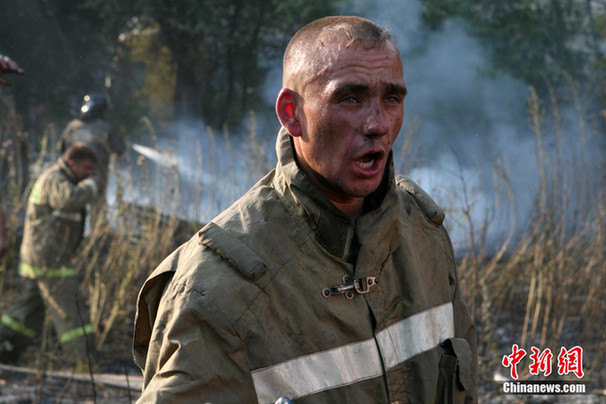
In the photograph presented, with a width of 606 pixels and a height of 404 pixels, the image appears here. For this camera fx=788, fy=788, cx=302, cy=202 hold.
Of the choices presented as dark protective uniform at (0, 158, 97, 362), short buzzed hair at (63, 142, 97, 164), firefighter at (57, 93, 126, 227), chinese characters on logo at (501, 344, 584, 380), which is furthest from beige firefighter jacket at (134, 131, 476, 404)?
firefighter at (57, 93, 126, 227)

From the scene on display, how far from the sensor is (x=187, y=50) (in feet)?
39.2

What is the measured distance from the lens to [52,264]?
6637mm

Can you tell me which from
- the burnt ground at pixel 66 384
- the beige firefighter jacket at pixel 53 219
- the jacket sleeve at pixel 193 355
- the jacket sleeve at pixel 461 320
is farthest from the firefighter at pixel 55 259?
the jacket sleeve at pixel 193 355

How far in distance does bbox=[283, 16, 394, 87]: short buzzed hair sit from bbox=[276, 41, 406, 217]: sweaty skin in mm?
25

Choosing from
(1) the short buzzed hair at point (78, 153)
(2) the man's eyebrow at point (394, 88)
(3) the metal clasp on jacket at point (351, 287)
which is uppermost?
(1) the short buzzed hair at point (78, 153)

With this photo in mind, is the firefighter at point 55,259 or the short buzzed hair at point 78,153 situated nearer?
the firefighter at point 55,259

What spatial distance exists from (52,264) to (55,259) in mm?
57

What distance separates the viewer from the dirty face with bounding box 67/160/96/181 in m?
6.75

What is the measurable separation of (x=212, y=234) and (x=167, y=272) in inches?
6.1

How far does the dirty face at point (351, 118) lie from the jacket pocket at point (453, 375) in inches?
21.6

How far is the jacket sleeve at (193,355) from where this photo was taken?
177 cm

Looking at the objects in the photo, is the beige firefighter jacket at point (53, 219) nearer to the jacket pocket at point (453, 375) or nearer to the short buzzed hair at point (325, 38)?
the short buzzed hair at point (325, 38)

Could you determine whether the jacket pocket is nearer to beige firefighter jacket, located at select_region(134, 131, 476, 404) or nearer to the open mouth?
beige firefighter jacket, located at select_region(134, 131, 476, 404)

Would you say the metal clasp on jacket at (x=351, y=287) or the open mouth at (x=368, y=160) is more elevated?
the open mouth at (x=368, y=160)
